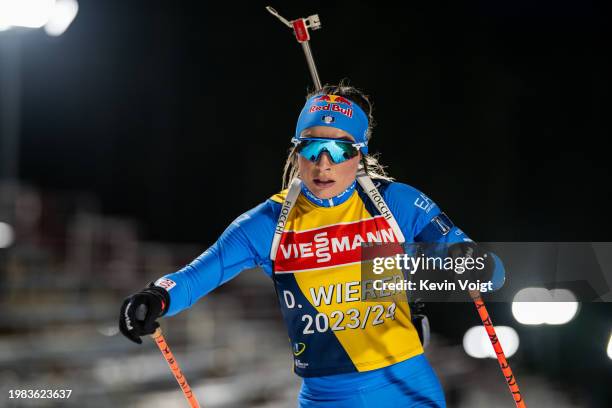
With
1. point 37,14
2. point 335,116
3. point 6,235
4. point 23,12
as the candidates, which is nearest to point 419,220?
point 335,116

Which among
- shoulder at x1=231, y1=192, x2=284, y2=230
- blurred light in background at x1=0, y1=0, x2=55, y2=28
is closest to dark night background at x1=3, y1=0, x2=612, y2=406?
blurred light in background at x1=0, y1=0, x2=55, y2=28

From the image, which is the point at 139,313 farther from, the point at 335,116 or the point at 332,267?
the point at 335,116

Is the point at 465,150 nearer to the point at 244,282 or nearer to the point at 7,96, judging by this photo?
the point at 244,282

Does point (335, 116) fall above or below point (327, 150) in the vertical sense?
above

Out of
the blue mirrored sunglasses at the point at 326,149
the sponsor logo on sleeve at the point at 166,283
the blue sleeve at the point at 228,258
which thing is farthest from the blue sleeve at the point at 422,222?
the sponsor logo on sleeve at the point at 166,283

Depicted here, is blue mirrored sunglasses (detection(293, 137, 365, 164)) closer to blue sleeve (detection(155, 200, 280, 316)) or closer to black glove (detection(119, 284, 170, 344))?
blue sleeve (detection(155, 200, 280, 316))

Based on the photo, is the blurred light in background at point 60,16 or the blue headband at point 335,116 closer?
the blue headband at point 335,116

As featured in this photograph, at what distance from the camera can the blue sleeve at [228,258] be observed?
132 inches

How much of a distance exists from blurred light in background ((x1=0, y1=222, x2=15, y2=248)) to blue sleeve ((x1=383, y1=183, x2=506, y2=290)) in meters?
5.15

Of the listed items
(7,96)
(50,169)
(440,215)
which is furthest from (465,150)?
(440,215)

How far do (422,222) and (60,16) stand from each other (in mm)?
7893

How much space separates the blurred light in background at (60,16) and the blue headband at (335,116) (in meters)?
7.30

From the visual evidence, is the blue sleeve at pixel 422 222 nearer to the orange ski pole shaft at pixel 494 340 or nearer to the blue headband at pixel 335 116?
the orange ski pole shaft at pixel 494 340

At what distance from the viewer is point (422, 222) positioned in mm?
3473
